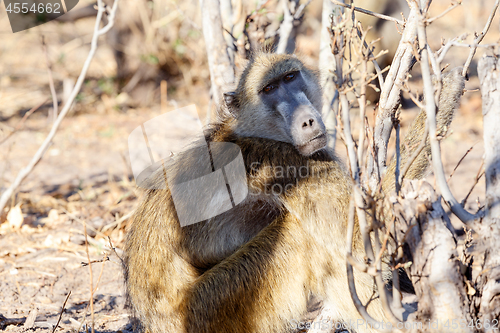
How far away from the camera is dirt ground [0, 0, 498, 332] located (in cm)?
336

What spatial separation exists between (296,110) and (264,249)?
2.90 ft

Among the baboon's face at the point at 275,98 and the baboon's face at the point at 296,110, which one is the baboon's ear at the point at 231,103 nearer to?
the baboon's face at the point at 275,98

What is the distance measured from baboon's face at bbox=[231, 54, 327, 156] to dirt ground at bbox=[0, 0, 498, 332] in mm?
1158

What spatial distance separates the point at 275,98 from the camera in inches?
120

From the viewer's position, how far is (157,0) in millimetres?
8758

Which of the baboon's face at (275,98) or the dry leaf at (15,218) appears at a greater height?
the baboon's face at (275,98)

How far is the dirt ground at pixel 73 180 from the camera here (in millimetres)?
3363

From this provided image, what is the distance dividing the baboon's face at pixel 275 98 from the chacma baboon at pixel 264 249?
2cm

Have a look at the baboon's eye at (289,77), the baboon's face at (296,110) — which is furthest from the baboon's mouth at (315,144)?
the baboon's eye at (289,77)

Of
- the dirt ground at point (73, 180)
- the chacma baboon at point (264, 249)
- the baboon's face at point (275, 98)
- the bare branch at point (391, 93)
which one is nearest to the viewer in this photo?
the bare branch at point (391, 93)

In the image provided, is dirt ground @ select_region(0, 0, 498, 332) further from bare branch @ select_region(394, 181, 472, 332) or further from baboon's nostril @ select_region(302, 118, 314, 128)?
baboon's nostril @ select_region(302, 118, 314, 128)

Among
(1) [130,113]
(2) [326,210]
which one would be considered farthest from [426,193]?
(1) [130,113]

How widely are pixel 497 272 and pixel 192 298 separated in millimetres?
1545

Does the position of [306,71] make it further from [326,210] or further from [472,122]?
[472,122]
